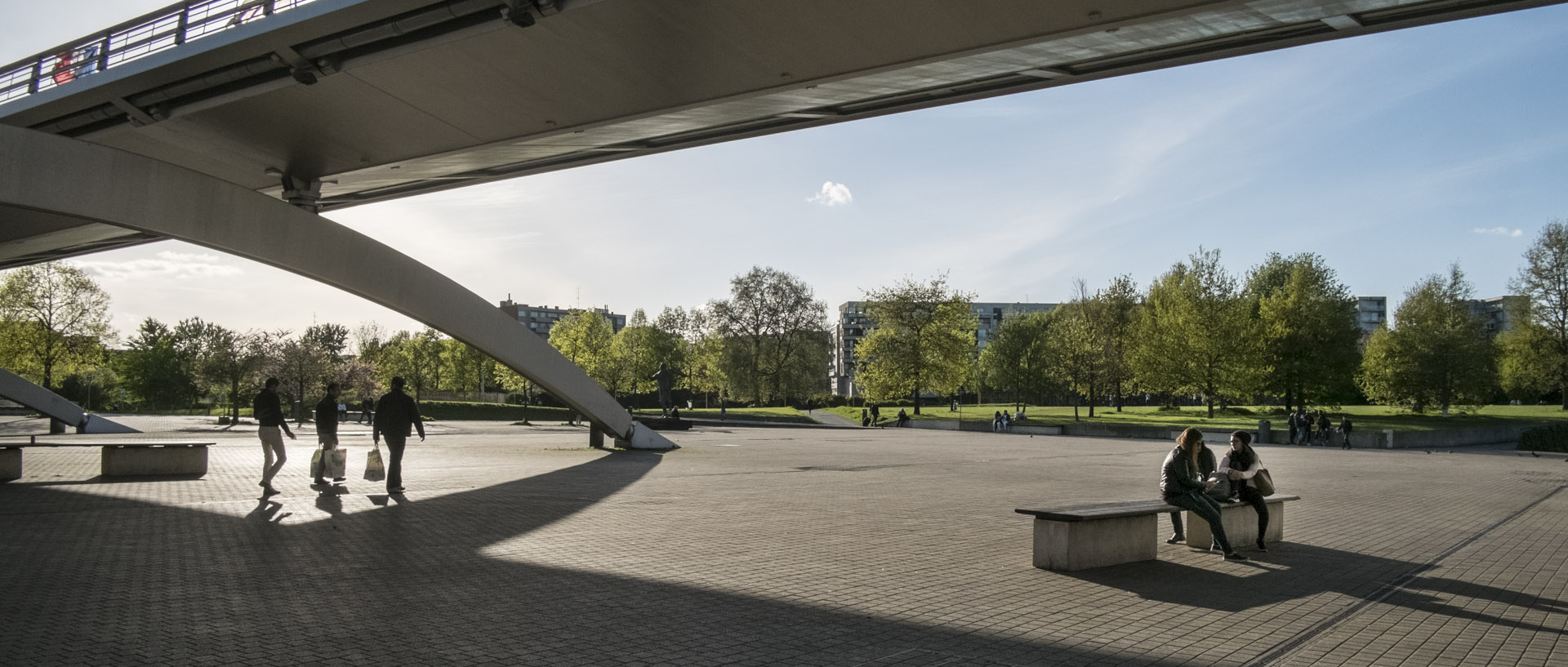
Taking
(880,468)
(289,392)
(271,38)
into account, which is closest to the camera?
(271,38)

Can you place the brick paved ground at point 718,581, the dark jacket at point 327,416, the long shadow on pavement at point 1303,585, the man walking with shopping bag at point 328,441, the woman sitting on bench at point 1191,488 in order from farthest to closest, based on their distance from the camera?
the dark jacket at point 327,416, the man walking with shopping bag at point 328,441, the woman sitting on bench at point 1191,488, the long shadow on pavement at point 1303,585, the brick paved ground at point 718,581

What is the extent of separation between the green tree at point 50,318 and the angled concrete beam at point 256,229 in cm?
4086

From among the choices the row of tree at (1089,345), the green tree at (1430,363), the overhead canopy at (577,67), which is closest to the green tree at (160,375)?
the row of tree at (1089,345)

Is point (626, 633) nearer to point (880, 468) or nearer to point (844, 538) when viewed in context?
point (844, 538)

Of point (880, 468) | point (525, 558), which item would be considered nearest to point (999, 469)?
point (880, 468)

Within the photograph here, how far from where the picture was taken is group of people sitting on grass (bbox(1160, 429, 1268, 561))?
907 cm

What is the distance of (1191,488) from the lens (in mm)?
9156

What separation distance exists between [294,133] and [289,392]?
36.0 m

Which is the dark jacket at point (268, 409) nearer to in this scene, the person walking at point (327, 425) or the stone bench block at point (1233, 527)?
the person walking at point (327, 425)

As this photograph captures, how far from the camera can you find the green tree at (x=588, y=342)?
68938mm

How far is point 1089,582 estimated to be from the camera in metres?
7.74

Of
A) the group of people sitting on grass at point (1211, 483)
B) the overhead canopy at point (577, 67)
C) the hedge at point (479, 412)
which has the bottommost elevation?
the hedge at point (479, 412)

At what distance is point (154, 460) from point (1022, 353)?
58672 mm

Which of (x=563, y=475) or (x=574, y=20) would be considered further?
(x=563, y=475)
